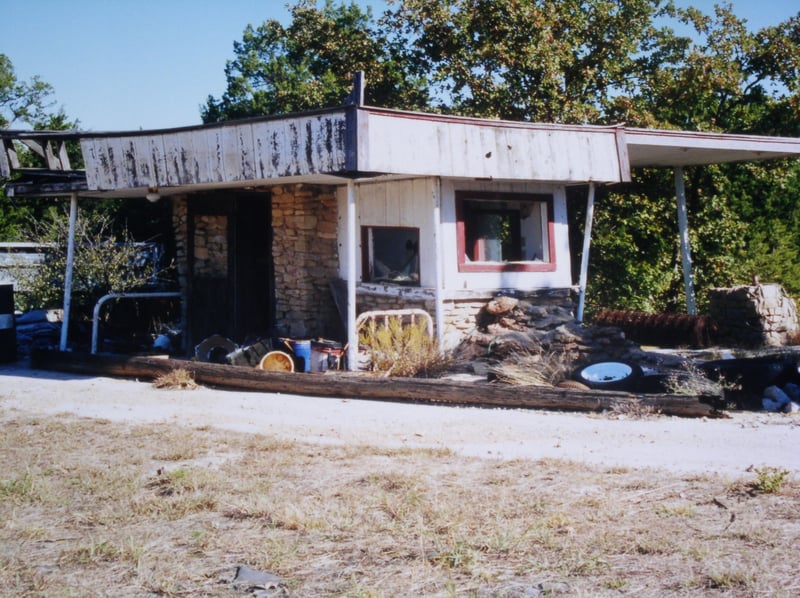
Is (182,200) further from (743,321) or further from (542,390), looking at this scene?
(743,321)

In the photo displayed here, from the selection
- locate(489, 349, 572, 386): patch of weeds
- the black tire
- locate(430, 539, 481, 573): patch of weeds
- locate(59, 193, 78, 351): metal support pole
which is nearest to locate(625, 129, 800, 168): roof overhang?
locate(489, 349, 572, 386): patch of weeds

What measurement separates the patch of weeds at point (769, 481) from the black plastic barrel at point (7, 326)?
1138 centimetres

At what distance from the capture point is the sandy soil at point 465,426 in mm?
6562

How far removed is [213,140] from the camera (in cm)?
1130

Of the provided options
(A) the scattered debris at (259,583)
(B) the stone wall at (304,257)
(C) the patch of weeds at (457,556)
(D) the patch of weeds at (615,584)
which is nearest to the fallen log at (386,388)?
(B) the stone wall at (304,257)

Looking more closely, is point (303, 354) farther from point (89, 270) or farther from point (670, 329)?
point (670, 329)

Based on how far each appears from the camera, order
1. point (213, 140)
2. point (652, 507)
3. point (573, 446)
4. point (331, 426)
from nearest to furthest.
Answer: point (652, 507) → point (573, 446) → point (331, 426) → point (213, 140)

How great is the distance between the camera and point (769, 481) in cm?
538

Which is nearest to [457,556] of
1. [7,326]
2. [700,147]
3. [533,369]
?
[533,369]

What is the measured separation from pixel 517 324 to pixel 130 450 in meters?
6.17

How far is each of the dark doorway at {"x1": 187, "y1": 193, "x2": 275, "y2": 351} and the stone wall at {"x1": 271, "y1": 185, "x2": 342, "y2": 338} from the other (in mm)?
631

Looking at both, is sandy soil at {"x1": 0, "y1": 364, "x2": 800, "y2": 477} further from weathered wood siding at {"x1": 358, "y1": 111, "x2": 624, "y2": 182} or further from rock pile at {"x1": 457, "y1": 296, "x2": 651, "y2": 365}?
weathered wood siding at {"x1": 358, "y1": 111, "x2": 624, "y2": 182}

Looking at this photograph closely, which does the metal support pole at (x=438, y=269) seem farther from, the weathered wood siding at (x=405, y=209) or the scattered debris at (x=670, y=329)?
the scattered debris at (x=670, y=329)

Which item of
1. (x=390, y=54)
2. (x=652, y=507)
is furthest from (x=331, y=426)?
(x=390, y=54)
